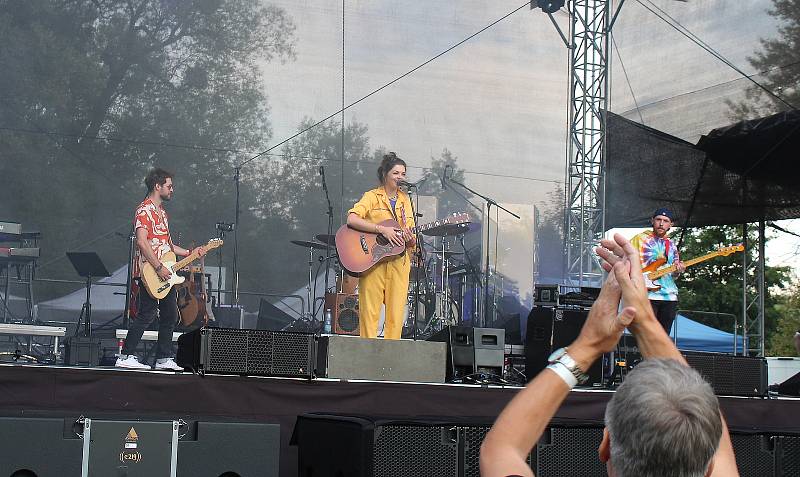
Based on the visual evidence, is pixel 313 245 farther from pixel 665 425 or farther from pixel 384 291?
pixel 665 425

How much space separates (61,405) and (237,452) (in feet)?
2.75

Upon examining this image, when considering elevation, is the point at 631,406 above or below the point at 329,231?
below

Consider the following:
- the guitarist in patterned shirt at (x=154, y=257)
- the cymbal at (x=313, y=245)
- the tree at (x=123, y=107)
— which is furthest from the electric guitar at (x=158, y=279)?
the cymbal at (x=313, y=245)

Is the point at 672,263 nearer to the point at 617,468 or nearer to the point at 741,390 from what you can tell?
the point at 741,390

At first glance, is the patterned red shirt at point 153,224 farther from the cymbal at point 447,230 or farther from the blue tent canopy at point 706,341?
the blue tent canopy at point 706,341

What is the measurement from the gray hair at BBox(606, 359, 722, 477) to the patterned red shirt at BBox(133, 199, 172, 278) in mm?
6325

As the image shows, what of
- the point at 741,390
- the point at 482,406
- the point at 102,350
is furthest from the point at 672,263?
the point at 102,350

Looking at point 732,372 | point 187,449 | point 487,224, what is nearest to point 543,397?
point 187,449

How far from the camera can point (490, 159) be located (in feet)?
36.3

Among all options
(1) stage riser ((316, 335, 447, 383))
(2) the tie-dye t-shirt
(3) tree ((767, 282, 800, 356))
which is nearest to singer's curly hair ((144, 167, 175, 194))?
(1) stage riser ((316, 335, 447, 383))

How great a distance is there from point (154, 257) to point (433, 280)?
11.2 feet

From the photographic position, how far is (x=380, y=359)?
4699 millimetres

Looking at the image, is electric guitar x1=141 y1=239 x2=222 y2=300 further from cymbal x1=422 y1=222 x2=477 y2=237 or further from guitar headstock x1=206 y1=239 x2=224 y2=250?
cymbal x1=422 y1=222 x2=477 y2=237

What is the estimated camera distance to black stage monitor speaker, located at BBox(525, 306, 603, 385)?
21.0ft
